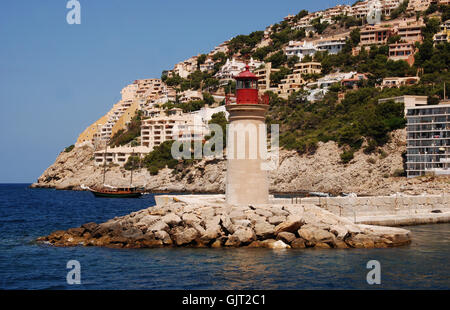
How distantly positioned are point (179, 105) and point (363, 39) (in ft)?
132

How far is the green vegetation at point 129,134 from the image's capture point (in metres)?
116

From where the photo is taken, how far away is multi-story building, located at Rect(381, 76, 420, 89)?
85.1 m

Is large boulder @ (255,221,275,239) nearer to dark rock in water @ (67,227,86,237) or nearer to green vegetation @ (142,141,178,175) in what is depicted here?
dark rock in water @ (67,227,86,237)

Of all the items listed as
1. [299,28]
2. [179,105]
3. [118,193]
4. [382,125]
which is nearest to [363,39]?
[299,28]

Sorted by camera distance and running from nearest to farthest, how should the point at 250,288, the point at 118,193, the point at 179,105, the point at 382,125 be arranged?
the point at 250,288 → the point at 382,125 → the point at 118,193 → the point at 179,105

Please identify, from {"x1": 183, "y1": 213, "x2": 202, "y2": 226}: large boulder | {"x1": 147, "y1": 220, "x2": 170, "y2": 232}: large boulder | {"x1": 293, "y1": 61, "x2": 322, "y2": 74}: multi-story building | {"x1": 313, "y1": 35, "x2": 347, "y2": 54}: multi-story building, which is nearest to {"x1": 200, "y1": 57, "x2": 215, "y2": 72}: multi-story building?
{"x1": 313, "y1": 35, "x2": 347, "y2": 54}: multi-story building

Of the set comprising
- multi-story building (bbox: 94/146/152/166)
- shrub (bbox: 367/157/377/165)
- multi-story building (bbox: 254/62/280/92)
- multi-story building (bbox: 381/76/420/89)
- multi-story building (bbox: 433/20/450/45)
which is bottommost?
shrub (bbox: 367/157/377/165)

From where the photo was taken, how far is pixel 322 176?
69750 mm

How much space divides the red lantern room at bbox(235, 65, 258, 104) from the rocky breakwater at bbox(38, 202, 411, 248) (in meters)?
4.05

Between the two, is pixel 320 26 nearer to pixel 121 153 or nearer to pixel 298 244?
pixel 121 153

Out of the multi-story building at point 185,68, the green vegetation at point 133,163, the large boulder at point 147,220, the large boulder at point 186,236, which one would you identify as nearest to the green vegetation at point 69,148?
the green vegetation at point 133,163

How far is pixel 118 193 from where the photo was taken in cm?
7294
